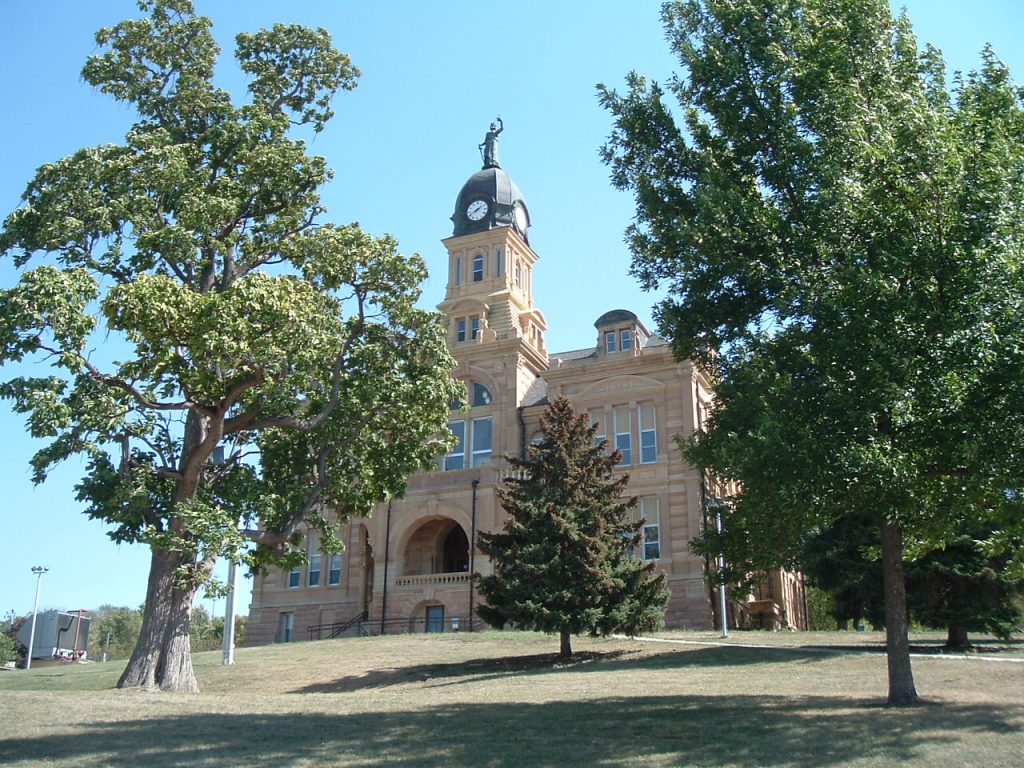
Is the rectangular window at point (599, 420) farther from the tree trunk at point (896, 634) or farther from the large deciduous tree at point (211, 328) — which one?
the tree trunk at point (896, 634)

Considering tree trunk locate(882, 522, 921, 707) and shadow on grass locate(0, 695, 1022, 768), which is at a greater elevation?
tree trunk locate(882, 522, 921, 707)

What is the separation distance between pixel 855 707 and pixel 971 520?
3229 mm

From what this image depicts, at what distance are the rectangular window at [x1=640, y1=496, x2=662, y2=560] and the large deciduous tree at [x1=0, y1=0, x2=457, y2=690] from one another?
19.5m

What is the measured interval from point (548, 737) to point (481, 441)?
30294mm

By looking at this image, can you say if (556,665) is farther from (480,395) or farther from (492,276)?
(492,276)

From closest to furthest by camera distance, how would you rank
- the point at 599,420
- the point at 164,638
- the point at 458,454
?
the point at 164,638, the point at 599,420, the point at 458,454

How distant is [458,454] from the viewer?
42719 mm

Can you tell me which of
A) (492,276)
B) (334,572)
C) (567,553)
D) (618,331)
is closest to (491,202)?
(492,276)

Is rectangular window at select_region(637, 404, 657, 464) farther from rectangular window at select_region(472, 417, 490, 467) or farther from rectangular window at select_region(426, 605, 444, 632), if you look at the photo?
rectangular window at select_region(426, 605, 444, 632)

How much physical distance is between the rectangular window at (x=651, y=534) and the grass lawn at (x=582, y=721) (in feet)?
49.2

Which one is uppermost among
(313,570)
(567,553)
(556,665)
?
(313,570)

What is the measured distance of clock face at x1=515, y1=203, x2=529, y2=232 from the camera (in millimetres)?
48531

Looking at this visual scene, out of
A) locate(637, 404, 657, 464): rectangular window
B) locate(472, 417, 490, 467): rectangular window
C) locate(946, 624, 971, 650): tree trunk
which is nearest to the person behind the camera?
locate(946, 624, 971, 650): tree trunk

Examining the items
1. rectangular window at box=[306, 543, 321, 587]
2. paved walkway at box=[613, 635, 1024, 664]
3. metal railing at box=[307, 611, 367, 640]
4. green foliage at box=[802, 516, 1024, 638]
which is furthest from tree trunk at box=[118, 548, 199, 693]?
rectangular window at box=[306, 543, 321, 587]
